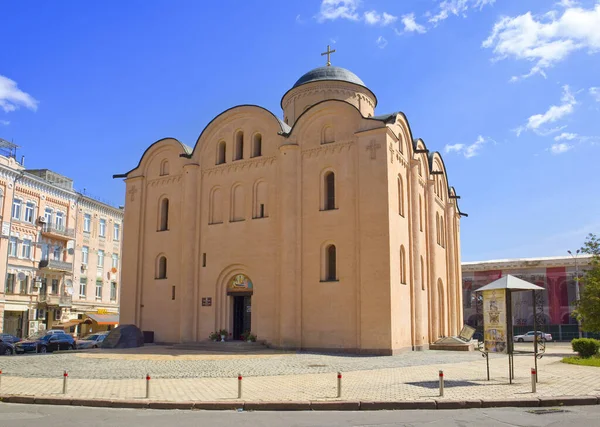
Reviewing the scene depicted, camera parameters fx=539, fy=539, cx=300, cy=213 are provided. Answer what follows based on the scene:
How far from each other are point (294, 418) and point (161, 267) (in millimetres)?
23309

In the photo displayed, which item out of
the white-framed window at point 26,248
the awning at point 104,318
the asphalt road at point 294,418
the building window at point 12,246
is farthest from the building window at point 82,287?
the asphalt road at point 294,418

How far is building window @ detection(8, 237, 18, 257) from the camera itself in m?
41.5

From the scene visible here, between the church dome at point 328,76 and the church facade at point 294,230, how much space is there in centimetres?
13

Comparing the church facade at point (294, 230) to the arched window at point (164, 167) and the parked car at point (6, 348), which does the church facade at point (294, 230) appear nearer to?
the arched window at point (164, 167)

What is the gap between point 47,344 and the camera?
106 ft

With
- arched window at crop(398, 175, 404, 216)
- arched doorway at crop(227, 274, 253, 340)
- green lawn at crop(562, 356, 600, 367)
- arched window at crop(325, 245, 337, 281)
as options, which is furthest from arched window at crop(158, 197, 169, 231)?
green lawn at crop(562, 356, 600, 367)

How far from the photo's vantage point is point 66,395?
12.7 m

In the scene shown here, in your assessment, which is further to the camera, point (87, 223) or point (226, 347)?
point (87, 223)

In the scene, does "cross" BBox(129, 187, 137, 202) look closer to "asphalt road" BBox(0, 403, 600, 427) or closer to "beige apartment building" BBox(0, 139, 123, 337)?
"beige apartment building" BBox(0, 139, 123, 337)

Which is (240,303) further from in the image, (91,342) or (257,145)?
(91,342)

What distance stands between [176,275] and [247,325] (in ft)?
17.5

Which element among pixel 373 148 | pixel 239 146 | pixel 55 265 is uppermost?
pixel 239 146

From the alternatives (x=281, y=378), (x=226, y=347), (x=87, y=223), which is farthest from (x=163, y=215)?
(x=87, y=223)

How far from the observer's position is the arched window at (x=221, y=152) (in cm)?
3111
